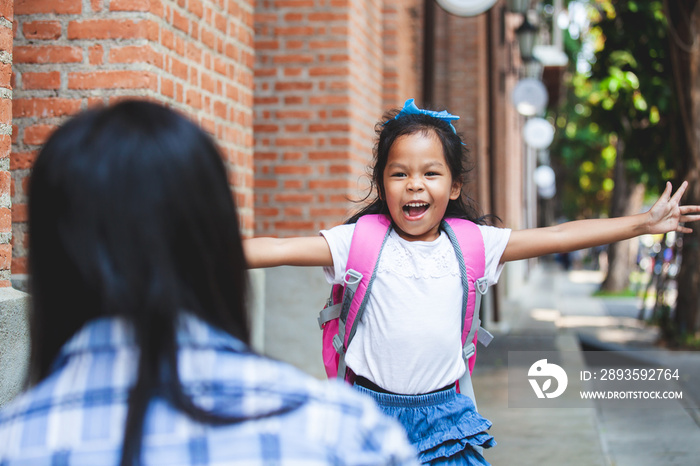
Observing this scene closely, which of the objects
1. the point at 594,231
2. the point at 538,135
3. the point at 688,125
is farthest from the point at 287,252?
the point at 538,135

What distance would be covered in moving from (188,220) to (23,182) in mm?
2761

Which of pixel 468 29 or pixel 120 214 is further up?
pixel 468 29

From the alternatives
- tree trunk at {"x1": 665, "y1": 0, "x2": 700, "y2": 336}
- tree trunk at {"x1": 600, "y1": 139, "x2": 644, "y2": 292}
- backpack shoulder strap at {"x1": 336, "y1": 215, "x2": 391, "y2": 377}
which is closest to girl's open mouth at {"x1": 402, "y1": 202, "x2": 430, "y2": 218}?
backpack shoulder strap at {"x1": 336, "y1": 215, "x2": 391, "y2": 377}

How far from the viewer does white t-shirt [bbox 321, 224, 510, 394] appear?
2.52 metres

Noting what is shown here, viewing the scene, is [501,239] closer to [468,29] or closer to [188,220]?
[188,220]

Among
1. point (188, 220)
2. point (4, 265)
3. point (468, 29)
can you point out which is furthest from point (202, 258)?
point (468, 29)

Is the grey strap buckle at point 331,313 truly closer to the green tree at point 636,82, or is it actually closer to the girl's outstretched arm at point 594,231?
the girl's outstretched arm at point 594,231

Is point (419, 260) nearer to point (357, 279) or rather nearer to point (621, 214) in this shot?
point (357, 279)

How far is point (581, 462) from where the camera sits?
501cm

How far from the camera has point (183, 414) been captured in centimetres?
97

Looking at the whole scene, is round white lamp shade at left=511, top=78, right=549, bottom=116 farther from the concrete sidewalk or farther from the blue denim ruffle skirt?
the blue denim ruffle skirt

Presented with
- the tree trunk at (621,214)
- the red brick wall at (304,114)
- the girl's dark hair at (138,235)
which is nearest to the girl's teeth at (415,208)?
the girl's dark hair at (138,235)

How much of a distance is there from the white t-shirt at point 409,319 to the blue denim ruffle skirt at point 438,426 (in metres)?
0.04

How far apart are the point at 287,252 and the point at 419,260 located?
43cm
